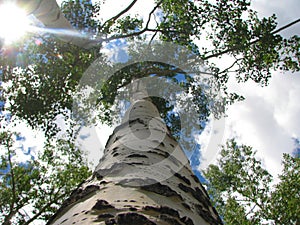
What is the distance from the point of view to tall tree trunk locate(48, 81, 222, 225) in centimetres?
96

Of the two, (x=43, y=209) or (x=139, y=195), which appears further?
(x=43, y=209)

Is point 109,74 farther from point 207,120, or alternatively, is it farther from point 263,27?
point 263,27

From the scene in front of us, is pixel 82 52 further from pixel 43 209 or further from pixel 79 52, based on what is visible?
pixel 43 209

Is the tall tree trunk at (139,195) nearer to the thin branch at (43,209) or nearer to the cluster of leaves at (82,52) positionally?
the cluster of leaves at (82,52)

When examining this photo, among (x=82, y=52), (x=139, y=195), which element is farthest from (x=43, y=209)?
(x=139, y=195)

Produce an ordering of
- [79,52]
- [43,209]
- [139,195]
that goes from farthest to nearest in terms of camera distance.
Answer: [43,209] → [79,52] → [139,195]

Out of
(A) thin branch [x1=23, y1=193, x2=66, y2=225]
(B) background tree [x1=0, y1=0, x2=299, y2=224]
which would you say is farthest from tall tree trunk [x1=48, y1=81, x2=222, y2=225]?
(A) thin branch [x1=23, y1=193, x2=66, y2=225]

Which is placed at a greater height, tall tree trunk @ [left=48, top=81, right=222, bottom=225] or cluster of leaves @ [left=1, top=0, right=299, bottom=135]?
cluster of leaves @ [left=1, top=0, right=299, bottom=135]

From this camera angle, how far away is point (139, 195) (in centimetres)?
110

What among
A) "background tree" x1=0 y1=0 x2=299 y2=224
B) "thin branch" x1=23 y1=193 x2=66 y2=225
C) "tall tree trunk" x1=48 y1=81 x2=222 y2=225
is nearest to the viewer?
"tall tree trunk" x1=48 y1=81 x2=222 y2=225

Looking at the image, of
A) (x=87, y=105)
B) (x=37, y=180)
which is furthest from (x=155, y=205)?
(x=37, y=180)

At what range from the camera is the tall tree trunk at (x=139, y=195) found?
96 cm

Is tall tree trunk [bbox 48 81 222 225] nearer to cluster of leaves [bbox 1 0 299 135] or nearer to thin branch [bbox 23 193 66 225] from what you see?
cluster of leaves [bbox 1 0 299 135]

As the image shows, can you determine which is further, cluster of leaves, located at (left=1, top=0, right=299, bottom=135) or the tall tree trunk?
cluster of leaves, located at (left=1, top=0, right=299, bottom=135)
